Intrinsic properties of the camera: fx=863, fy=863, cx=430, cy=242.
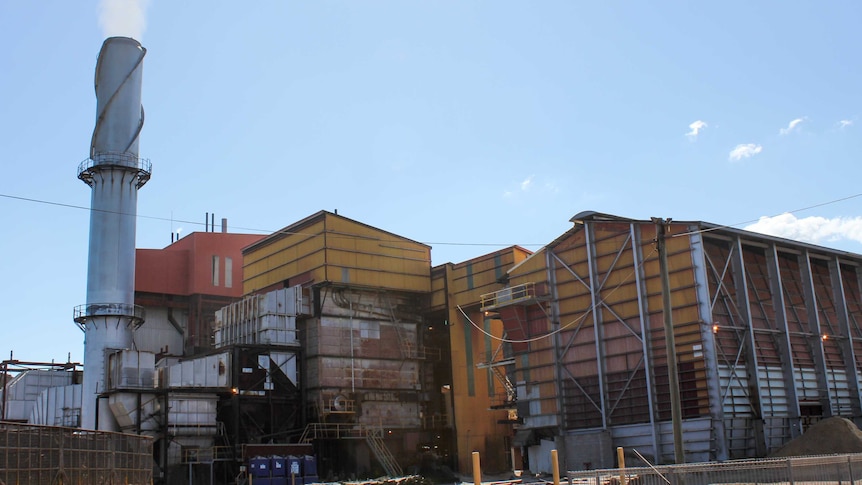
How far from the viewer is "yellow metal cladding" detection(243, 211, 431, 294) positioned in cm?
5281

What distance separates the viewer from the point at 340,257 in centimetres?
5306

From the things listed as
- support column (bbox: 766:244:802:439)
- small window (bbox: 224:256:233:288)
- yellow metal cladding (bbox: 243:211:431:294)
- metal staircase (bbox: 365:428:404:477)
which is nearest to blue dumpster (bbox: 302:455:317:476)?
metal staircase (bbox: 365:428:404:477)

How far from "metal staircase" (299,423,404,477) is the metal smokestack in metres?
11.4

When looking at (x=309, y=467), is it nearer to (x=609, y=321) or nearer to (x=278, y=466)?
(x=278, y=466)

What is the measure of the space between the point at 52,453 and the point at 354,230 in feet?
111

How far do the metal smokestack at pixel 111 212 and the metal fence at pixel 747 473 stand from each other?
34.0 m

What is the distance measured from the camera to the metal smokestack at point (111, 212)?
156ft

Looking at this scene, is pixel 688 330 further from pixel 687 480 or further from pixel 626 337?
pixel 687 480

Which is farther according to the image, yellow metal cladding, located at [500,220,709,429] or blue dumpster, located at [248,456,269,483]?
blue dumpster, located at [248,456,269,483]

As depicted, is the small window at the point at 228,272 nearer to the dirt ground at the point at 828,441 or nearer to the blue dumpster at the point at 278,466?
the blue dumpster at the point at 278,466

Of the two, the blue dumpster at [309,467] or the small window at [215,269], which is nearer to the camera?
the blue dumpster at [309,467]

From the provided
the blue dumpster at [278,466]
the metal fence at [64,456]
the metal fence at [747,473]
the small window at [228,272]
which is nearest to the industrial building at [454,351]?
the blue dumpster at [278,466]

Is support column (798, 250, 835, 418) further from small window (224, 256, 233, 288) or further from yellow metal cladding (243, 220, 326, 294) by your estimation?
small window (224, 256, 233, 288)

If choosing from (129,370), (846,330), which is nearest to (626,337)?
(846,330)
